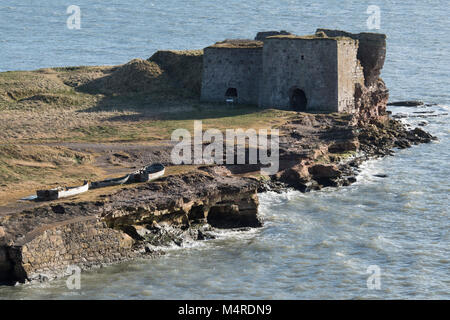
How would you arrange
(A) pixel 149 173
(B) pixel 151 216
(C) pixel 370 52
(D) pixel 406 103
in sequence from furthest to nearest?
(D) pixel 406 103 → (C) pixel 370 52 → (A) pixel 149 173 → (B) pixel 151 216

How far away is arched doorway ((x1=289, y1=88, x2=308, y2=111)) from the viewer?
51094 mm

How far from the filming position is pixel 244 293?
2838 centimetres

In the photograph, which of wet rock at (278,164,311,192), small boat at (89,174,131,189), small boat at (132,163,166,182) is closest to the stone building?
wet rock at (278,164,311,192)

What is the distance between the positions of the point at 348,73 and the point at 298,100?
333 cm

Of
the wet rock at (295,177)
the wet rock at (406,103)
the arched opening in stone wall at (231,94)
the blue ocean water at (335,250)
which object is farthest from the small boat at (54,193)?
the wet rock at (406,103)

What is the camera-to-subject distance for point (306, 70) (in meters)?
49.5

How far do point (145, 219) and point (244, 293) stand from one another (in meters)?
5.48

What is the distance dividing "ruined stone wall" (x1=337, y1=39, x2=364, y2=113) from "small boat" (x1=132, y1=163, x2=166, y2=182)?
17.3 meters

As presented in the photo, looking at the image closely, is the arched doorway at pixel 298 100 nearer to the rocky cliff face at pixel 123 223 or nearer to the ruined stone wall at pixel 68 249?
the rocky cliff face at pixel 123 223

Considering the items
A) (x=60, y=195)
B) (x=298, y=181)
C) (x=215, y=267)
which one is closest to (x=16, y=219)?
(x=60, y=195)

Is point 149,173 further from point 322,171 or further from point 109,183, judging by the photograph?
point 322,171

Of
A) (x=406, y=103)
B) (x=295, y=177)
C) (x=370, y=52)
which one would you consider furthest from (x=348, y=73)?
(x=406, y=103)

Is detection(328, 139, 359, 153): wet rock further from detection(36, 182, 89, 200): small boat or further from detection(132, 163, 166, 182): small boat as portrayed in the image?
detection(36, 182, 89, 200): small boat
